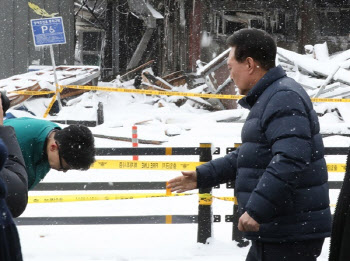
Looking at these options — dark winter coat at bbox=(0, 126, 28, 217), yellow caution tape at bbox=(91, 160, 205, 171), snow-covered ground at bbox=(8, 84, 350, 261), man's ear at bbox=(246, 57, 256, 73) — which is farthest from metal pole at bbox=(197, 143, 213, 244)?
dark winter coat at bbox=(0, 126, 28, 217)

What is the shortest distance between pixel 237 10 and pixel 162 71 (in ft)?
14.0

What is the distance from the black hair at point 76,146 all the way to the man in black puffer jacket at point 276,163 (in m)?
0.81

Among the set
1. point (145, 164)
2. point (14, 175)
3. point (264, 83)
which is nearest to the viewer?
point (14, 175)

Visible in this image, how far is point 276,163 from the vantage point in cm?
277

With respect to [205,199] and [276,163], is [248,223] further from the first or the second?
[205,199]

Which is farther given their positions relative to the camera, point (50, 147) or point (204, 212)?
point (204, 212)

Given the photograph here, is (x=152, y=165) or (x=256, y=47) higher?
(x=256, y=47)

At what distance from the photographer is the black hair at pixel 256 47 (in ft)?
9.86

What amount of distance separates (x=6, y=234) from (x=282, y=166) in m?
1.38

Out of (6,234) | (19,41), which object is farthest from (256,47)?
(19,41)

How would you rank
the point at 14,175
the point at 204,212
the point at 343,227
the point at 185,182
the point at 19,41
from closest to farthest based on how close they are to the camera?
the point at 343,227 → the point at 14,175 → the point at 185,182 → the point at 204,212 → the point at 19,41

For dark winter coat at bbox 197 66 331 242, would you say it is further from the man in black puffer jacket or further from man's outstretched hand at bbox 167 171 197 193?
man's outstretched hand at bbox 167 171 197 193

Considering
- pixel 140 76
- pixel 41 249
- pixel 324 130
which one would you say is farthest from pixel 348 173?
pixel 140 76

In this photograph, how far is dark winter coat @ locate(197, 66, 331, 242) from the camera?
278 cm
